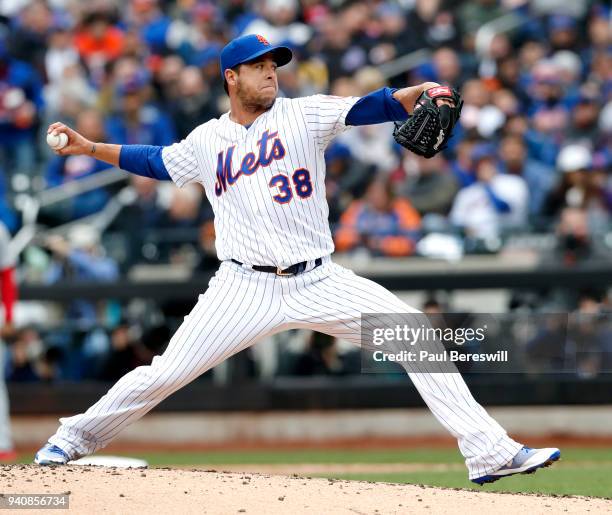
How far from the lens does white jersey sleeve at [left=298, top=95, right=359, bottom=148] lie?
5.25 m

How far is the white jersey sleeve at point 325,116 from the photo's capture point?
5250 mm

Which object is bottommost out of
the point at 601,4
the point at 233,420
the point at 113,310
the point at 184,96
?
the point at 233,420

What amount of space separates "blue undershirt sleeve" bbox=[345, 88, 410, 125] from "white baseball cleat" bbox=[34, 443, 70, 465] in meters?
1.97

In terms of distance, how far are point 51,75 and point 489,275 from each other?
18.8ft

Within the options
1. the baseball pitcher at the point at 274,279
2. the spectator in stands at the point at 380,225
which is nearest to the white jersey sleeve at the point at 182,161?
the baseball pitcher at the point at 274,279

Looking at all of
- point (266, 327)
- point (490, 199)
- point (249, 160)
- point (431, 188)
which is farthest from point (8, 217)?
point (266, 327)

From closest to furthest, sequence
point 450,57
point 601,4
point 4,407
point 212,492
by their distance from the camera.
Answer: point 212,492
point 4,407
point 450,57
point 601,4

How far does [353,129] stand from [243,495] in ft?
22.5

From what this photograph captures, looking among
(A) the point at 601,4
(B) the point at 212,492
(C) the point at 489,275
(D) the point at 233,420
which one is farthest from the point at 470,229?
(B) the point at 212,492

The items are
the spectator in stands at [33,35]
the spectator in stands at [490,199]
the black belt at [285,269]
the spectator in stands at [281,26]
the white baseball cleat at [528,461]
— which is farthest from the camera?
the spectator in stands at [33,35]

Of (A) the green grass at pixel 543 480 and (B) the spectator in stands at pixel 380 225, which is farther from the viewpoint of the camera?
(B) the spectator in stands at pixel 380 225

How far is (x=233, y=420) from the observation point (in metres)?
9.64

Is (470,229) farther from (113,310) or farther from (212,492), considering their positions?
(212,492)

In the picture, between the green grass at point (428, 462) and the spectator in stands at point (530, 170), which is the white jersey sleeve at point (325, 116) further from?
the spectator in stands at point (530, 170)
